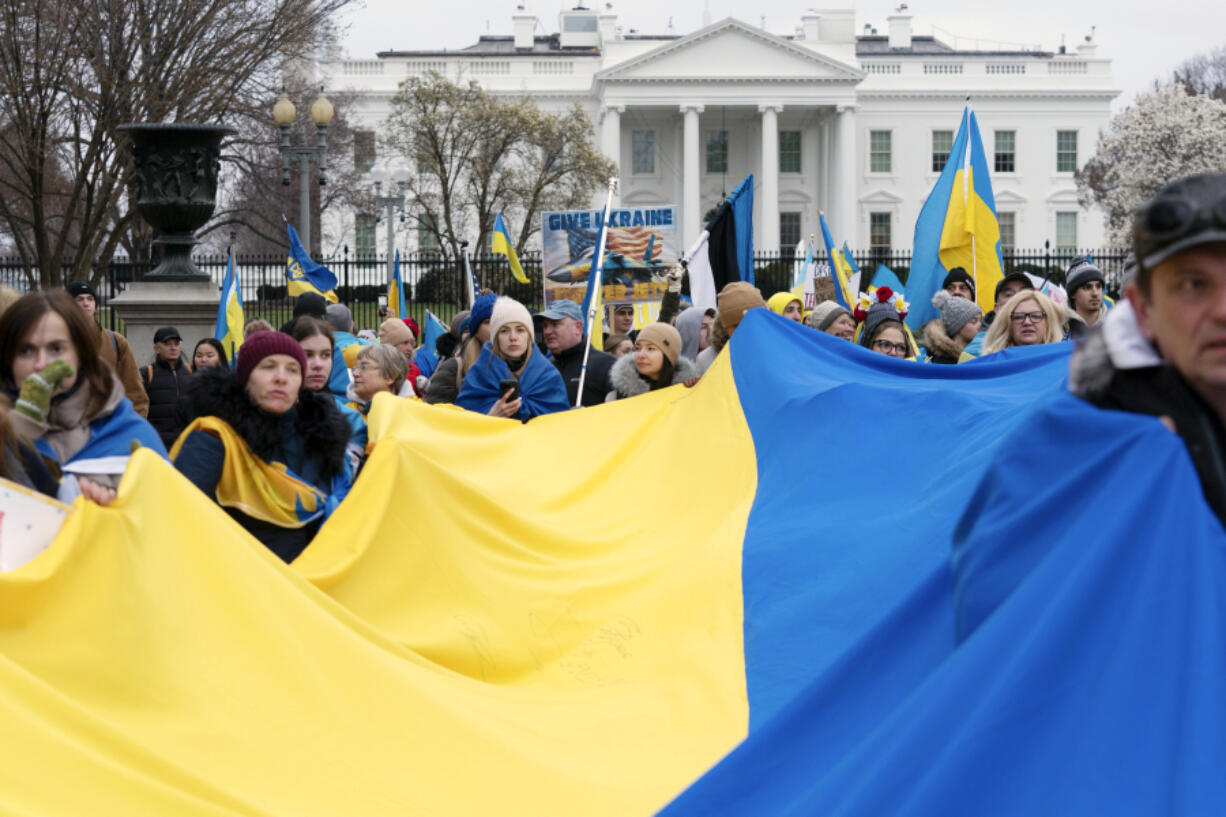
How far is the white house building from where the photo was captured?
7138 centimetres

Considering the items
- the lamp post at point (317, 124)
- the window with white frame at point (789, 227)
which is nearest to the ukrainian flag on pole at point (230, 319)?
the lamp post at point (317, 124)

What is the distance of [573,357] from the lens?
9.44m

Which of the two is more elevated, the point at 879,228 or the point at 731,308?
the point at 879,228

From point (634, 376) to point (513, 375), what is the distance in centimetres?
75

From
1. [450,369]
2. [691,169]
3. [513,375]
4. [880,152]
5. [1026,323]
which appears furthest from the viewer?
[880,152]

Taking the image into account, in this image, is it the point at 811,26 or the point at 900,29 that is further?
the point at 900,29

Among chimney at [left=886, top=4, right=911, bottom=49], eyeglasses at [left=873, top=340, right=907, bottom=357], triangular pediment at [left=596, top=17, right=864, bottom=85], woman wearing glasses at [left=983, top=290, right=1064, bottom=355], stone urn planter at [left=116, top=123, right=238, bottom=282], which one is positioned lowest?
eyeglasses at [left=873, top=340, right=907, bottom=357]

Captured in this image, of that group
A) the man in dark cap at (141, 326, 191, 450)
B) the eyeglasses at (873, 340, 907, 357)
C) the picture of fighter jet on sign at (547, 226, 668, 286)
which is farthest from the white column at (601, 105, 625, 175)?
the eyeglasses at (873, 340, 907, 357)

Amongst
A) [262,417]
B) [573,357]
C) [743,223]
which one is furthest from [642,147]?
[262,417]

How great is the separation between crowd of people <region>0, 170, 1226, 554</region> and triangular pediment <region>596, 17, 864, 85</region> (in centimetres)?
5995

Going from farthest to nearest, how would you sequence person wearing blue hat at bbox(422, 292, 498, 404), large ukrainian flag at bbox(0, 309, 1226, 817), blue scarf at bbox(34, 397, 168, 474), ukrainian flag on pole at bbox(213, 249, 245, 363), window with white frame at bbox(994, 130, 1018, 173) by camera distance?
1. window with white frame at bbox(994, 130, 1018, 173)
2. ukrainian flag on pole at bbox(213, 249, 245, 363)
3. person wearing blue hat at bbox(422, 292, 498, 404)
4. blue scarf at bbox(34, 397, 168, 474)
5. large ukrainian flag at bbox(0, 309, 1226, 817)

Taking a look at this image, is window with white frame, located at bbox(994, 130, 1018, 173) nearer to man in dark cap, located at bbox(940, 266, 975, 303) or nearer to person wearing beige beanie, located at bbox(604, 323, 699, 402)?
man in dark cap, located at bbox(940, 266, 975, 303)

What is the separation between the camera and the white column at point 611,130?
7119 cm

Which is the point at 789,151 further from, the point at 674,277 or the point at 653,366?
the point at 653,366
